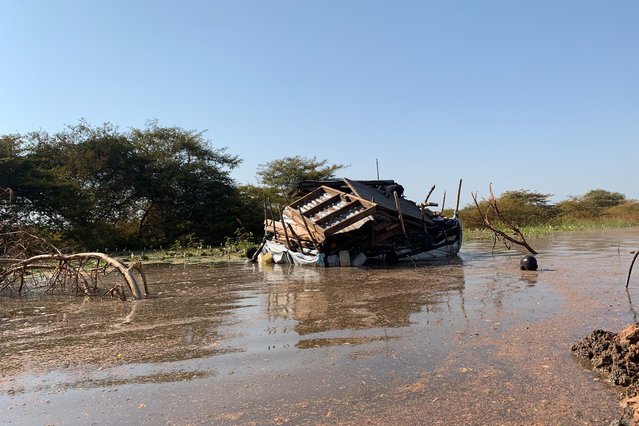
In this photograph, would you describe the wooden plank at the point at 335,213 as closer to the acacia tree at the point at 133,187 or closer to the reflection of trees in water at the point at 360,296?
the reflection of trees in water at the point at 360,296

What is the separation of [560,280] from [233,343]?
265 inches

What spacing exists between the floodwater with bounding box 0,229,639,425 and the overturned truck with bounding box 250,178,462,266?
3.95 metres

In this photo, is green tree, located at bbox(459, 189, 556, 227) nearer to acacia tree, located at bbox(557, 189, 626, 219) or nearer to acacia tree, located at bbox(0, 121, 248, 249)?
acacia tree, located at bbox(557, 189, 626, 219)

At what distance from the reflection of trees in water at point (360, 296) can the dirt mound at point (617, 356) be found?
217 cm

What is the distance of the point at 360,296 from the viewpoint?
827 cm

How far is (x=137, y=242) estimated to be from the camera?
83.8 ft

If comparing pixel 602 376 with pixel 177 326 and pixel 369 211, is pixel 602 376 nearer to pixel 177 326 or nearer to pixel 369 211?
pixel 177 326

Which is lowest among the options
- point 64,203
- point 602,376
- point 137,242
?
point 602,376

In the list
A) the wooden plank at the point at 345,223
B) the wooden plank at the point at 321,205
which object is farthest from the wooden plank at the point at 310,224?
the wooden plank at the point at 321,205

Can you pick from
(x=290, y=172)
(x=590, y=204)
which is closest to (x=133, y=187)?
(x=290, y=172)

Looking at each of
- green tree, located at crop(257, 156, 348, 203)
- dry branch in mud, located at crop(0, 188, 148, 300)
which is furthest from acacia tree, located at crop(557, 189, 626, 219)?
dry branch in mud, located at crop(0, 188, 148, 300)

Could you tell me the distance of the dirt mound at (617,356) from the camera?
12.1 feet

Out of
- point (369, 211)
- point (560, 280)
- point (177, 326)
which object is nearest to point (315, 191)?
point (369, 211)

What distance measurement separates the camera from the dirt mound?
3.68 m
